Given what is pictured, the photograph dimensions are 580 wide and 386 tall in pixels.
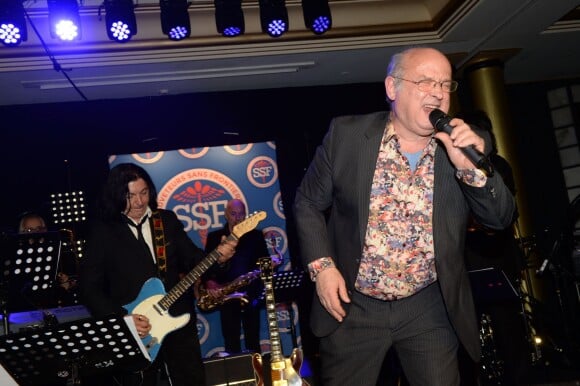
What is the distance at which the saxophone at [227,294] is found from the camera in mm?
7574

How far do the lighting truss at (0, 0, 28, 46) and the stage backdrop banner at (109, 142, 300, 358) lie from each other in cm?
317

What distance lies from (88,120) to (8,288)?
4.30m

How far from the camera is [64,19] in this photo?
19.8ft

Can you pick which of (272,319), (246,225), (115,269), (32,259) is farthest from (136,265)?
(272,319)

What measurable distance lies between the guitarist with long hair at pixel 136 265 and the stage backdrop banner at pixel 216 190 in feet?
12.7

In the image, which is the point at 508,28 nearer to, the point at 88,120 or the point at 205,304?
the point at 205,304

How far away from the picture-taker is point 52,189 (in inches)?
334

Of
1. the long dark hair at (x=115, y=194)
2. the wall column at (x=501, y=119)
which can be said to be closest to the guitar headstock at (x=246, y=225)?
the long dark hair at (x=115, y=194)

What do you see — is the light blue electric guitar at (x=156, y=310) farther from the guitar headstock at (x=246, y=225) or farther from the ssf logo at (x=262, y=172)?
the ssf logo at (x=262, y=172)

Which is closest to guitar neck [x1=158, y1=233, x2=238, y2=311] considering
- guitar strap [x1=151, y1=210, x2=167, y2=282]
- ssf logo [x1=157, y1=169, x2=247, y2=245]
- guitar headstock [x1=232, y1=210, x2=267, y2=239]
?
guitar strap [x1=151, y1=210, x2=167, y2=282]

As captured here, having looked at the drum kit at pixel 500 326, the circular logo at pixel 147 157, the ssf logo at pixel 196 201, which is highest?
the circular logo at pixel 147 157

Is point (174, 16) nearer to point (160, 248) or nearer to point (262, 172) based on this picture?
point (160, 248)

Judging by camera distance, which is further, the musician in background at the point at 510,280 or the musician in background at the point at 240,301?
the musician in background at the point at 240,301

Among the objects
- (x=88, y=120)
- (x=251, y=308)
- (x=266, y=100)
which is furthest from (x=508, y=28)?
(x=88, y=120)
